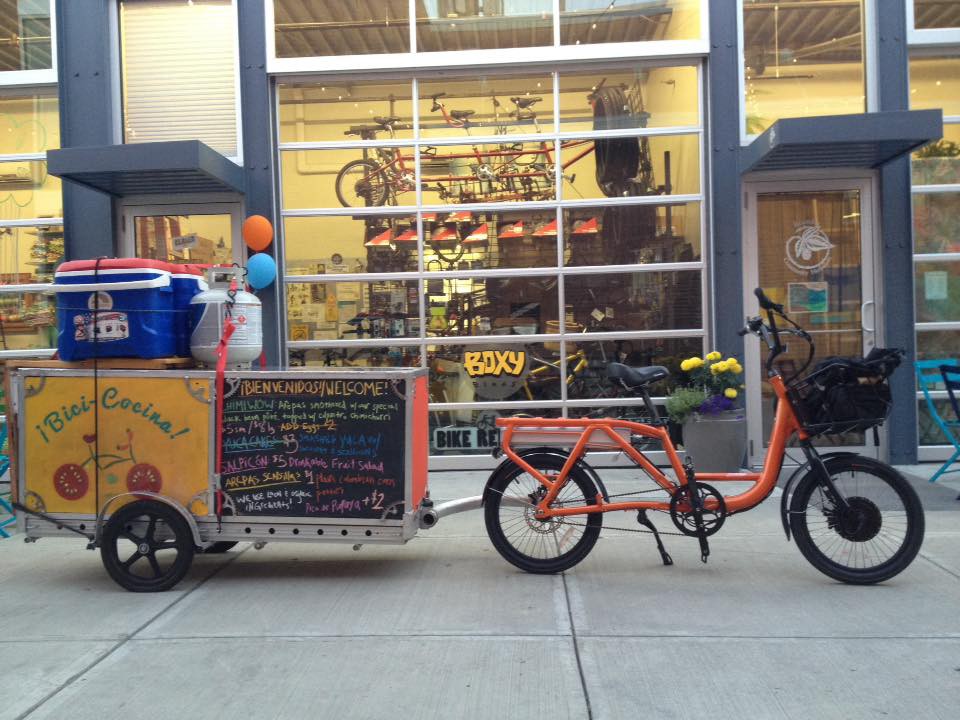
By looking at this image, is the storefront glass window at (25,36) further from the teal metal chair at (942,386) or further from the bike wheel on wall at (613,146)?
the teal metal chair at (942,386)

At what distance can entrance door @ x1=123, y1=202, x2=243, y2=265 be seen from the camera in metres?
9.16

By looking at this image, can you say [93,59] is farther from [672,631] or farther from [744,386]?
[672,631]

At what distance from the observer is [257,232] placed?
8781mm

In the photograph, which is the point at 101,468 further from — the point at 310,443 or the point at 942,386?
the point at 942,386

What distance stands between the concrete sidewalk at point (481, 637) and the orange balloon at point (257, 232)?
11.5 feet

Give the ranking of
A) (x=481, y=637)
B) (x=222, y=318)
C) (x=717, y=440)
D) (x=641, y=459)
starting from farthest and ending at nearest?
(x=717, y=440) < (x=222, y=318) < (x=641, y=459) < (x=481, y=637)

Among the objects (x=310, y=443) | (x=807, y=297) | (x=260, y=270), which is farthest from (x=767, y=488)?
(x=260, y=270)

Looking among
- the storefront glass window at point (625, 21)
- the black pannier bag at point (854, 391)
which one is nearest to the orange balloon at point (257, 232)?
the storefront glass window at point (625, 21)

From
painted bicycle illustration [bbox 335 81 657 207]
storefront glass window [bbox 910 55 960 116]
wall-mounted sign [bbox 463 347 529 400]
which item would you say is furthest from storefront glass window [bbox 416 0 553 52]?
storefront glass window [bbox 910 55 960 116]

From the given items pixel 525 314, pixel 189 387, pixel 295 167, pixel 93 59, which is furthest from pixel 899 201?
pixel 93 59

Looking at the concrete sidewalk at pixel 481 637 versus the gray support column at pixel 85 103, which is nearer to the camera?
the concrete sidewalk at pixel 481 637

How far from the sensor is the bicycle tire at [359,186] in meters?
9.17

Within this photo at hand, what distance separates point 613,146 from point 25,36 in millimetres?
5858

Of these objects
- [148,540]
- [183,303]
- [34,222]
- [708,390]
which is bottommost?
[148,540]
